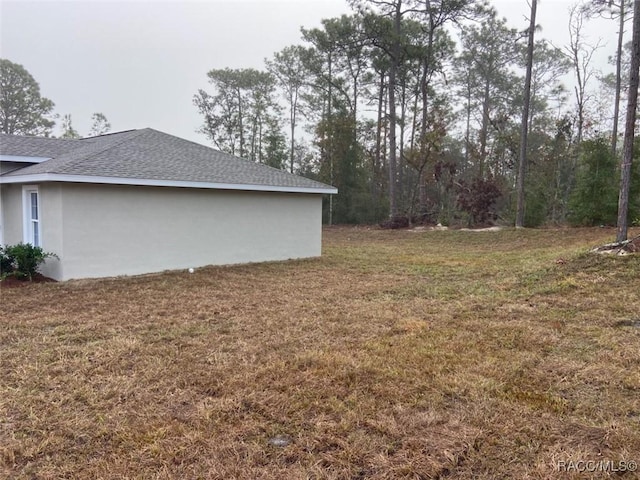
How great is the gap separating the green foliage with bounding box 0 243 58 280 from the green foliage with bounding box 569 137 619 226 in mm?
15518

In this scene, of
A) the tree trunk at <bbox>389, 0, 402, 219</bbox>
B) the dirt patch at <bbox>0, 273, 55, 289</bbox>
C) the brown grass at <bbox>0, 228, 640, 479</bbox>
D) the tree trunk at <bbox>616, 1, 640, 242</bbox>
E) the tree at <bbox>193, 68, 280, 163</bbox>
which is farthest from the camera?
the tree at <bbox>193, 68, 280, 163</bbox>

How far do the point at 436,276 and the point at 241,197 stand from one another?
462 cm

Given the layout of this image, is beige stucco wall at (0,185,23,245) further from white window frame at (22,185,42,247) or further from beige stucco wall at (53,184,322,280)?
beige stucco wall at (53,184,322,280)

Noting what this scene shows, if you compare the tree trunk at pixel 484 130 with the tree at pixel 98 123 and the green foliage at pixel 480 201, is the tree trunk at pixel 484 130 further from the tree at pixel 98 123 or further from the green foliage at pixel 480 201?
the tree at pixel 98 123

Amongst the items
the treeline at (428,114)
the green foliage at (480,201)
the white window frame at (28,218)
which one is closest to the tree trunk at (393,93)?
the treeline at (428,114)

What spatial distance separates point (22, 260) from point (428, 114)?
18158 millimetres

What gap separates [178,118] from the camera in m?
30.0

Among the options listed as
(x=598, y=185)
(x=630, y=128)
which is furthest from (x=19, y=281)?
(x=598, y=185)

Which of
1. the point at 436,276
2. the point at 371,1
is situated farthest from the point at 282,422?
the point at 371,1

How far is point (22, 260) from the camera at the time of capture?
23.2ft

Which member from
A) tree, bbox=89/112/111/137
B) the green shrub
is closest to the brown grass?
the green shrub

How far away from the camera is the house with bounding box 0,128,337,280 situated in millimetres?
7367

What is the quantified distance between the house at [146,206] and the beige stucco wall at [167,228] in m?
0.02

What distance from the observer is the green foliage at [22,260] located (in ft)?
23.2
